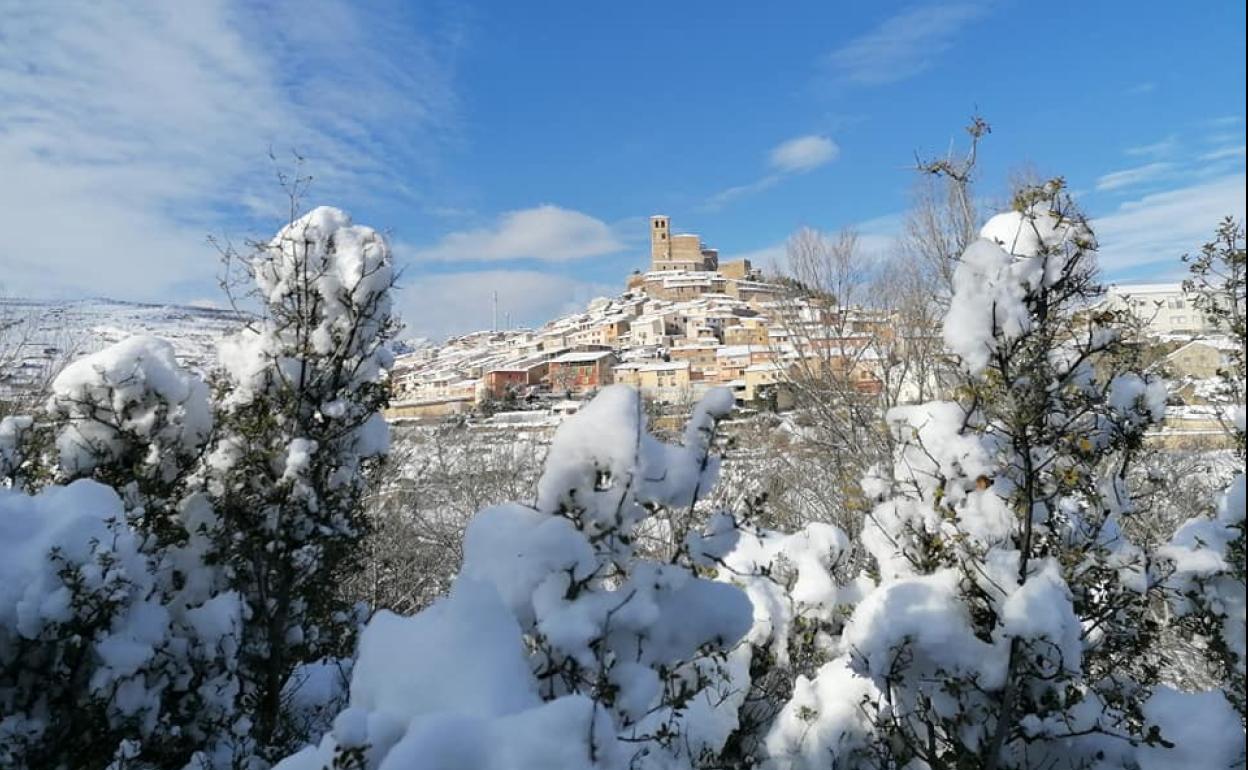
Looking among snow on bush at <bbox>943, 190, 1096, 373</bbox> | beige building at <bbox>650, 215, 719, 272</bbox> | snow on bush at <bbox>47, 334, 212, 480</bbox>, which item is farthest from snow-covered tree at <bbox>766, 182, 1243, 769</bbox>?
beige building at <bbox>650, 215, 719, 272</bbox>

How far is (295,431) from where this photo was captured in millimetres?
6086

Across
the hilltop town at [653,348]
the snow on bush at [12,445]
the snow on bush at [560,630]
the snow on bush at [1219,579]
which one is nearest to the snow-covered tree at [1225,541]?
the snow on bush at [1219,579]

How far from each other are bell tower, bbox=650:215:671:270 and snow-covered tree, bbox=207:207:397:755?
9964 centimetres

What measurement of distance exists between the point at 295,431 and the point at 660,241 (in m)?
102

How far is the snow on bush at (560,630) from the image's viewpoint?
215 cm

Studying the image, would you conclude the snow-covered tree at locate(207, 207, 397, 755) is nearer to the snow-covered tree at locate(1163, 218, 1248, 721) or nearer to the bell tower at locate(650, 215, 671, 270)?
the snow-covered tree at locate(1163, 218, 1248, 721)

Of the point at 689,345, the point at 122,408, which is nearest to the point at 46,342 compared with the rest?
the point at 122,408

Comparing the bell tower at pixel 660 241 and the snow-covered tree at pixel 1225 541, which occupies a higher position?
the bell tower at pixel 660 241

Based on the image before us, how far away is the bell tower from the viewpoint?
346 ft

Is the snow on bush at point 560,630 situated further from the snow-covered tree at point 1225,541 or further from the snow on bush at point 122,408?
the snow on bush at point 122,408

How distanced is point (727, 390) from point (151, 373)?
4.62 m

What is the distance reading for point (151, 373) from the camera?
5512 mm

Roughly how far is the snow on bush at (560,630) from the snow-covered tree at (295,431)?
378 centimetres

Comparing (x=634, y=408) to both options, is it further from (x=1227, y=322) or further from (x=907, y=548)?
(x=1227, y=322)
